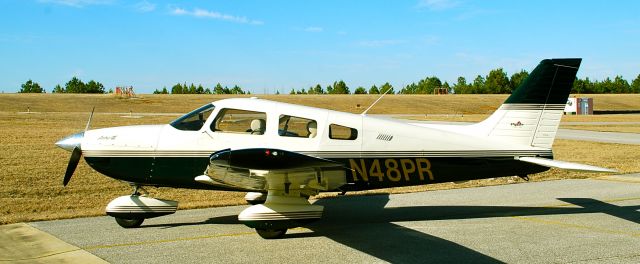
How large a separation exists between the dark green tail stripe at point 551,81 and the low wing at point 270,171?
3912 mm

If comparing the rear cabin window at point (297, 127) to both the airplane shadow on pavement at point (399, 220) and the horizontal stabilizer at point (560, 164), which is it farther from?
the horizontal stabilizer at point (560, 164)

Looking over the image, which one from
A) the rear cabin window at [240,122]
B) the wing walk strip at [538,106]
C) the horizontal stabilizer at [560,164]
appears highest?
the wing walk strip at [538,106]

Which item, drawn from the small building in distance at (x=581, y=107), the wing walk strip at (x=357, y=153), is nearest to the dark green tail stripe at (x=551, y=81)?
the wing walk strip at (x=357, y=153)

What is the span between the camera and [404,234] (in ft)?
28.7

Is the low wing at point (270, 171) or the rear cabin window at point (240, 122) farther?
the rear cabin window at point (240, 122)

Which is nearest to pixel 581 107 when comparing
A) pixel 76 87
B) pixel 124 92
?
pixel 124 92

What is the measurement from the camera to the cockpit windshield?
9.14 m

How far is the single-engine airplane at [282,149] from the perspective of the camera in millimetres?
8672

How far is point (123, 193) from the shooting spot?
1266 centimetres

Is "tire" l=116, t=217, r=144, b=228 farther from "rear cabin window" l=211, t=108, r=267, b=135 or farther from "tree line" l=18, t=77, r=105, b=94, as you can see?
"tree line" l=18, t=77, r=105, b=94

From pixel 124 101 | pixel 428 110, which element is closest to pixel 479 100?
pixel 428 110

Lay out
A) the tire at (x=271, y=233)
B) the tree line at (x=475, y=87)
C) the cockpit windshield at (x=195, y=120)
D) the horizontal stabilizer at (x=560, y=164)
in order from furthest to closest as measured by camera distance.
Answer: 1. the tree line at (x=475, y=87)
2. the cockpit windshield at (x=195, y=120)
3. the horizontal stabilizer at (x=560, y=164)
4. the tire at (x=271, y=233)

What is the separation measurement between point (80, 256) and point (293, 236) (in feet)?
9.99

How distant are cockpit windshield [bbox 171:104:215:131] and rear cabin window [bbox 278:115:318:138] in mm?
1189
